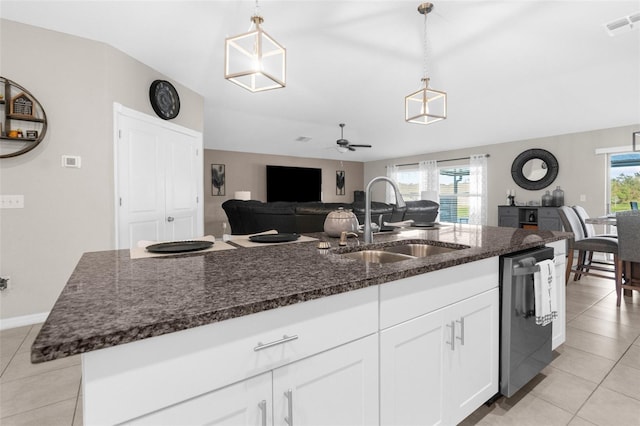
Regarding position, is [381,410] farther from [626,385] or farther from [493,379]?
[626,385]

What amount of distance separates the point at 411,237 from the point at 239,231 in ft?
11.5

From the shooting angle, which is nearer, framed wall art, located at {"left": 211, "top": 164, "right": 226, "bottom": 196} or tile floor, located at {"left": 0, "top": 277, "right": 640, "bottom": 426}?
tile floor, located at {"left": 0, "top": 277, "right": 640, "bottom": 426}

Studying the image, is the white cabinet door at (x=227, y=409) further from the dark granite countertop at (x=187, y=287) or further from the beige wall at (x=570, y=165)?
the beige wall at (x=570, y=165)

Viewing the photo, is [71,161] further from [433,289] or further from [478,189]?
[478,189]

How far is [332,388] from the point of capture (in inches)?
36.2

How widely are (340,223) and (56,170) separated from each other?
2.61 m

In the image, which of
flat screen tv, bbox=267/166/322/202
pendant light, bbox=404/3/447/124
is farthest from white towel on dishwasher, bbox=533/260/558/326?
flat screen tv, bbox=267/166/322/202

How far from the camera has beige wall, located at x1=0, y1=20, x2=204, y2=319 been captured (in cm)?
254

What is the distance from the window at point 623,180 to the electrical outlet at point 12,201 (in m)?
8.28

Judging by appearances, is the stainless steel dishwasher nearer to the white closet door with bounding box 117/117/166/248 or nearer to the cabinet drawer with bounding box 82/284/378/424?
the cabinet drawer with bounding box 82/284/378/424

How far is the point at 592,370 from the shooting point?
6.37 ft

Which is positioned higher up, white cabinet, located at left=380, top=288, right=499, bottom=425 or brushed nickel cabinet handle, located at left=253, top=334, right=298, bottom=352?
brushed nickel cabinet handle, located at left=253, top=334, right=298, bottom=352

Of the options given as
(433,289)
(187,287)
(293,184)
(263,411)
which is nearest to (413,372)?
(433,289)

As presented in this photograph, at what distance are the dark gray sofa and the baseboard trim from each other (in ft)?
8.03
